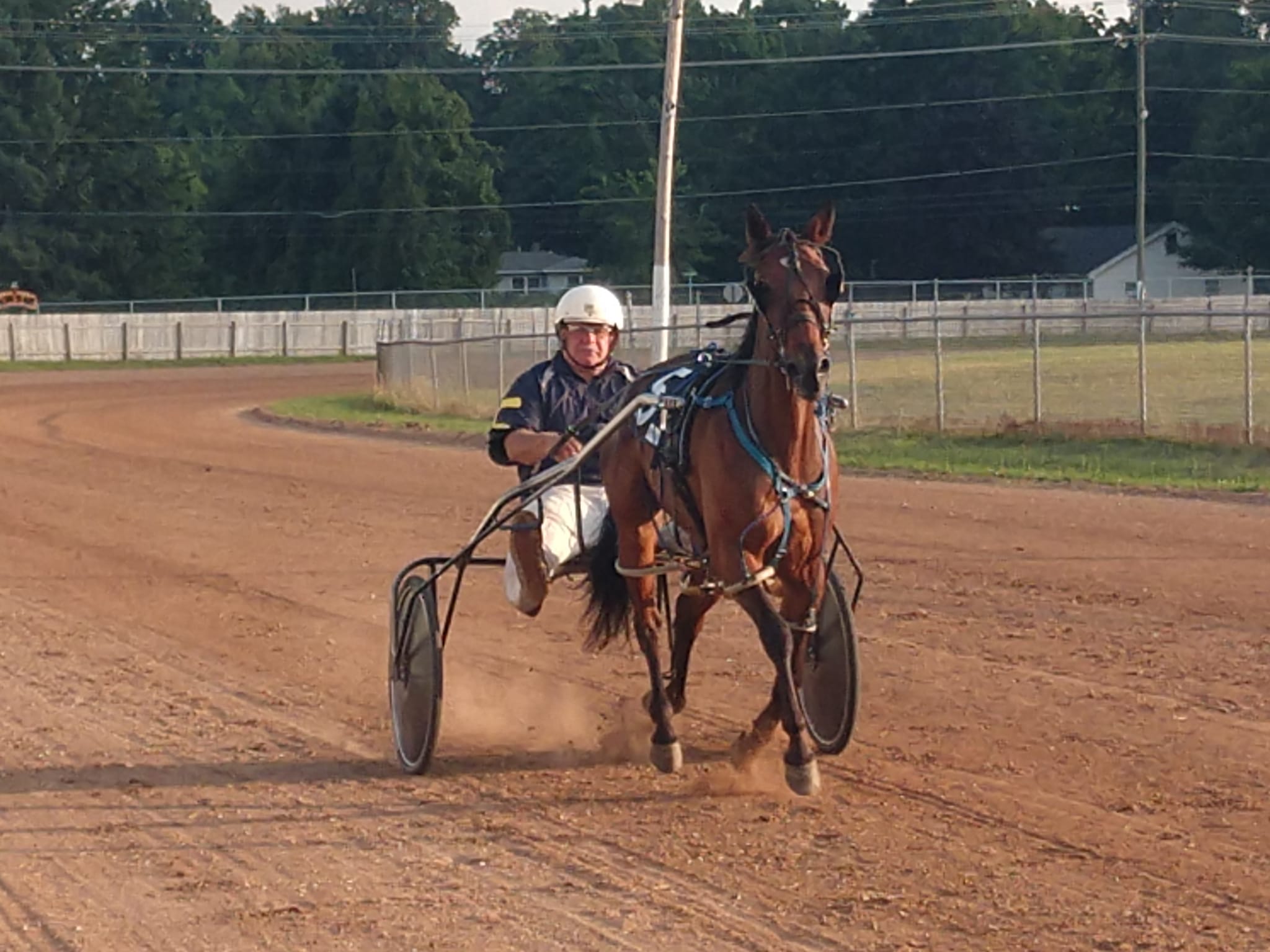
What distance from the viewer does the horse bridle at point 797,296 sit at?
5680 mm

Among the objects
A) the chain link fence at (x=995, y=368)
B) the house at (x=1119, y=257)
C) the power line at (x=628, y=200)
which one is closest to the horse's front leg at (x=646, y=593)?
the chain link fence at (x=995, y=368)

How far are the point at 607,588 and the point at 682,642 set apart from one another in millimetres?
363

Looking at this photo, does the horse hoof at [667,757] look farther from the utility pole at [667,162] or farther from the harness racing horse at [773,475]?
the utility pole at [667,162]

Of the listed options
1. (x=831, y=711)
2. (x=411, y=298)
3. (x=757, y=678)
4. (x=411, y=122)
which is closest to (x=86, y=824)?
(x=831, y=711)

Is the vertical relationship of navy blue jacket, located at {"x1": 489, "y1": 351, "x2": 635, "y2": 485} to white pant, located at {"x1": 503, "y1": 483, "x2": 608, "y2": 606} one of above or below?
above

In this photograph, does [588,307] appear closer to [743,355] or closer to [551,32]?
[743,355]

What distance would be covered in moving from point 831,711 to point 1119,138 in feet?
237

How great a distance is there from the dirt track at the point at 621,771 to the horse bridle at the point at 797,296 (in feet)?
4.81

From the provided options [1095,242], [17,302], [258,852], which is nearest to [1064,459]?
[258,852]

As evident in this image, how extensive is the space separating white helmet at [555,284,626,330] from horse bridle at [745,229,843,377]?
118 cm

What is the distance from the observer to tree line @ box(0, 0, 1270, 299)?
229 ft

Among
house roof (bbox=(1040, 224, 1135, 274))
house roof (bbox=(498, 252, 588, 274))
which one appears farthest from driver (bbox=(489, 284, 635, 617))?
house roof (bbox=(498, 252, 588, 274))

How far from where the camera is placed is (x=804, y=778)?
19.8 feet

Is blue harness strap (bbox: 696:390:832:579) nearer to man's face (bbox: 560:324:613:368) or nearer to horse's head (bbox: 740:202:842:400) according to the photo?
horse's head (bbox: 740:202:842:400)
